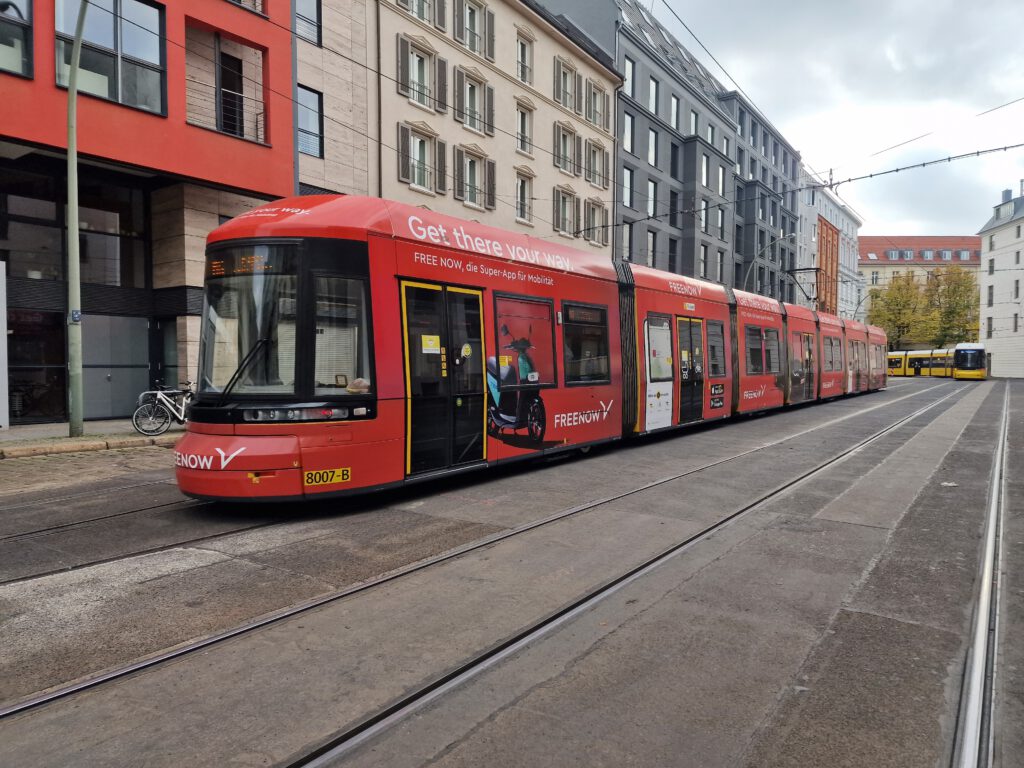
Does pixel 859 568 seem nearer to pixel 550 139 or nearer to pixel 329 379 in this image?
pixel 329 379

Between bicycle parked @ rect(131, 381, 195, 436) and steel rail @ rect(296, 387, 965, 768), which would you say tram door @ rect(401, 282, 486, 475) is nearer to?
steel rail @ rect(296, 387, 965, 768)

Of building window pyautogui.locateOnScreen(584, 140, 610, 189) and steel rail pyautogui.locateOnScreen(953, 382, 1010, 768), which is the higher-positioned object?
building window pyautogui.locateOnScreen(584, 140, 610, 189)

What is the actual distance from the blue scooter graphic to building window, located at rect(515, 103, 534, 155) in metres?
19.9

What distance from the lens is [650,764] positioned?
2623 millimetres

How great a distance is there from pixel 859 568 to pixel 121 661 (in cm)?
487

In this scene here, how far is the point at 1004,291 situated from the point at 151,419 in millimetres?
78873

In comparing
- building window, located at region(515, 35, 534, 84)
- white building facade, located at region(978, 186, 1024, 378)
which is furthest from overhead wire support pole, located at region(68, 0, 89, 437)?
white building facade, located at region(978, 186, 1024, 378)

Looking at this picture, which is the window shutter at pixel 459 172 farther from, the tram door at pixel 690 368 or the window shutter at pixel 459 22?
the tram door at pixel 690 368

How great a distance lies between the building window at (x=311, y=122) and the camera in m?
18.5

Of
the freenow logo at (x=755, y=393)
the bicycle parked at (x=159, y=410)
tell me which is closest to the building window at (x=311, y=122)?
the bicycle parked at (x=159, y=410)

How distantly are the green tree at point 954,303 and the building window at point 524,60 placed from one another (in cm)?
5886

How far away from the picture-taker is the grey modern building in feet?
113

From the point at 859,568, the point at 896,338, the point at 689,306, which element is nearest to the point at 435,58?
the point at 689,306

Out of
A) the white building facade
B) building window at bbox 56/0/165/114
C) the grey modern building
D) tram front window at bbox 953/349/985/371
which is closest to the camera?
building window at bbox 56/0/165/114
